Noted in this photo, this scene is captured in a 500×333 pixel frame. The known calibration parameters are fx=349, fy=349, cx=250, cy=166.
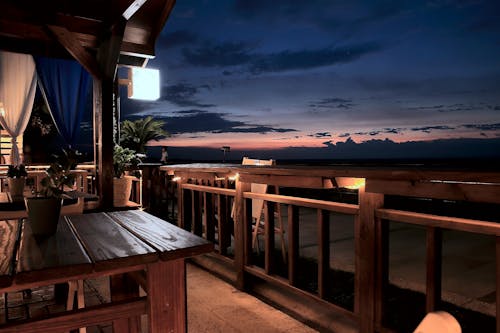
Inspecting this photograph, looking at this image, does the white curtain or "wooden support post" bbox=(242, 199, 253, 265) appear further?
the white curtain

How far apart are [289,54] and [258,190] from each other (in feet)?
119

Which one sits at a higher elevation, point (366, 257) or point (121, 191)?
point (121, 191)

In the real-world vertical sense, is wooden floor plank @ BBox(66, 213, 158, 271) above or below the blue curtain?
below

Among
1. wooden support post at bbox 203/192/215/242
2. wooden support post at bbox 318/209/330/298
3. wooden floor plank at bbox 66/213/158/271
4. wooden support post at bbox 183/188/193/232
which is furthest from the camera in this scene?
wooden support post at bbox 183/188/193/232

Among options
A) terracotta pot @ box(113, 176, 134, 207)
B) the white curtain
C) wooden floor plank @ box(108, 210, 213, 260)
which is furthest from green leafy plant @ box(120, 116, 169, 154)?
wooden floor plank @ box(108, 210, 213, 260)

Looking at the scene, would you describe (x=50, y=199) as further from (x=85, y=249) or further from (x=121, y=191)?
(x=121, y=191)

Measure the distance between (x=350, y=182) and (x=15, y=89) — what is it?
23.7ft

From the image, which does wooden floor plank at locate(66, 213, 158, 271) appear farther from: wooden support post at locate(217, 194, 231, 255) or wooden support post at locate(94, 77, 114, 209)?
wooden support post at locate(94, 77, 114, 209)

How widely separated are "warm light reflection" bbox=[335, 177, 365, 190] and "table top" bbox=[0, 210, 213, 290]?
1144 millimetres

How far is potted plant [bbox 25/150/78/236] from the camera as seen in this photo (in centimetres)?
162

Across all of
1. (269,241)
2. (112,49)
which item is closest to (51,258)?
(269,241)

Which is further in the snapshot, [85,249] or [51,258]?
[85,249]

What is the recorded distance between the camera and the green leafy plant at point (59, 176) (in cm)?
167

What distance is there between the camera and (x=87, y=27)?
4.11 metres
